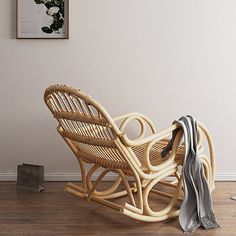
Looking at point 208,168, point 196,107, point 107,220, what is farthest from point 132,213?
point 196,107

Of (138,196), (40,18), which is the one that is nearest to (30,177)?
(138,196)

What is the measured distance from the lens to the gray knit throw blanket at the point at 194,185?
→ 9.35 feet

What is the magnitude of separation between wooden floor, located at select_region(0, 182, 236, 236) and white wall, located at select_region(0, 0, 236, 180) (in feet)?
1.79

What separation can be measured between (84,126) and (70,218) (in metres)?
0.55

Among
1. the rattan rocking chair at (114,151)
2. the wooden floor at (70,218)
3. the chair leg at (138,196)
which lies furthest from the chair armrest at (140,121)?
the wooden floor at (70,218)

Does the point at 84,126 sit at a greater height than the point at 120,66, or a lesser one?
lesser

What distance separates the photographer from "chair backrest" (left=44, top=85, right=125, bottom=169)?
265cm

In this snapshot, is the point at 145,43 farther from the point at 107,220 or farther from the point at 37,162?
the point at 107,220

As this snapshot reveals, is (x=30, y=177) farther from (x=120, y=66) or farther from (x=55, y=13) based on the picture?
(x=55, y=13)

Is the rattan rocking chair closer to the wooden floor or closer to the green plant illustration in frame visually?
the wooden floor

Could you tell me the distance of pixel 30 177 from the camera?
3559 millimetres

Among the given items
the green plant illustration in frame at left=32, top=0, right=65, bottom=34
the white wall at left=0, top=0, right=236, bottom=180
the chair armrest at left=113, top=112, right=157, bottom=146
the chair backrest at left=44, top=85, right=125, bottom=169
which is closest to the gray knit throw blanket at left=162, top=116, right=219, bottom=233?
the chair backrest at left=44, top=85, right=125, bottom=169

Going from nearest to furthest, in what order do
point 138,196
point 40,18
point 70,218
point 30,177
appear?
point 138,196
point 70,218
point 30,177
point 40,18

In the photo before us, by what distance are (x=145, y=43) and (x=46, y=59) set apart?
2.53ft
